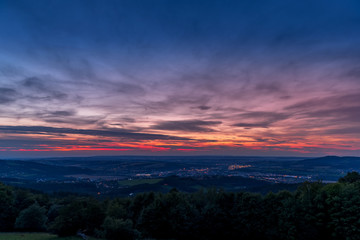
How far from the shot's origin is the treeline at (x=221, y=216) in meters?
35.2

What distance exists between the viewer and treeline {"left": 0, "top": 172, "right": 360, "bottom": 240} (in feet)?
116

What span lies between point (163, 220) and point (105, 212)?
1249 centimetres

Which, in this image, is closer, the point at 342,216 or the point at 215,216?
the point at 342,216

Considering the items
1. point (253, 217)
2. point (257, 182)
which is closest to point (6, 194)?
point (253, 217)

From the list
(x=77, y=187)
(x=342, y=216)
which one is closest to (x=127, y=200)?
(x=342, y=216)

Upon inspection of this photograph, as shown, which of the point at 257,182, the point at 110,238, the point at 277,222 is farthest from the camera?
the point at 257,182

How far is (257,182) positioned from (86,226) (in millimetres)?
158231

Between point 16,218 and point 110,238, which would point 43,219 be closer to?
point 16,218

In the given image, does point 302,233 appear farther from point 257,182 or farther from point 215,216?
point 257,182

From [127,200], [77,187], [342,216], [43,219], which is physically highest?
[342,216]

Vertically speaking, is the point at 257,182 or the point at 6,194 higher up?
the point at 6,194

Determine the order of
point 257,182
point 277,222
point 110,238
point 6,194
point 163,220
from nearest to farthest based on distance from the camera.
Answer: point 110,238
point 277,222
point 163,220
point 6,194
point 257,182

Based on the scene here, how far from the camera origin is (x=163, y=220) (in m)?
43.0

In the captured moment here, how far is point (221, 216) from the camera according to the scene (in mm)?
42469
